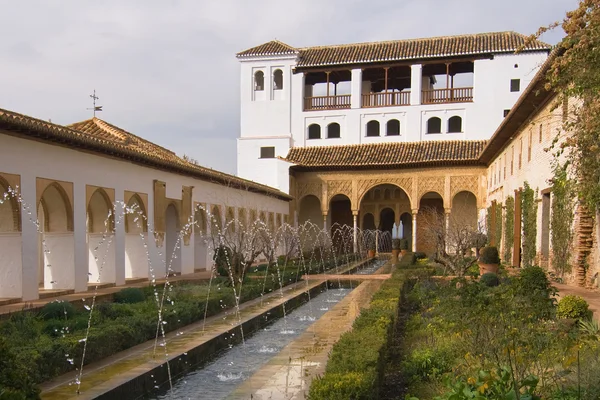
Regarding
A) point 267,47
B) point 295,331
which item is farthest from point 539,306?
point 267,47

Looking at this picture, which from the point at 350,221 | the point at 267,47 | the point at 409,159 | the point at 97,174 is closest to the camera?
the point at 97,174

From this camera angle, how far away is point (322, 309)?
13.4 meters

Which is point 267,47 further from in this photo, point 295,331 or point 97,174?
point 295,331

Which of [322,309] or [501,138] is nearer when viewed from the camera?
[322,309]

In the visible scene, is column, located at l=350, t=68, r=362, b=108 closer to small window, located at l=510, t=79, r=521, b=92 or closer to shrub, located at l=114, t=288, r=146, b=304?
small window, located at l=510, t=79, r=521, b=92

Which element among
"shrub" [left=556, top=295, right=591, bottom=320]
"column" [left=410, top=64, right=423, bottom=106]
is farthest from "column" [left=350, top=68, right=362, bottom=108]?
"shrub" [left=556, top=295, right=591, bottom=320]

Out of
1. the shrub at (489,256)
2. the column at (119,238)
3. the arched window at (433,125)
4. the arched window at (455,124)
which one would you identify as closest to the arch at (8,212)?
the column at (119,238)

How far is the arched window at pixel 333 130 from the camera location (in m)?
33.1

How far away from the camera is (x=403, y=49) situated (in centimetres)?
3197

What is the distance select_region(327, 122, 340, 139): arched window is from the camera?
33125mm

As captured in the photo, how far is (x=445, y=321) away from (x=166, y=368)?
3.55 meters

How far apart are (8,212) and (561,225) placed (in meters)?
12.5

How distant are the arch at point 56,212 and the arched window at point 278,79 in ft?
67.9

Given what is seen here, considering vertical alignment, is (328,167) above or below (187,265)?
above
